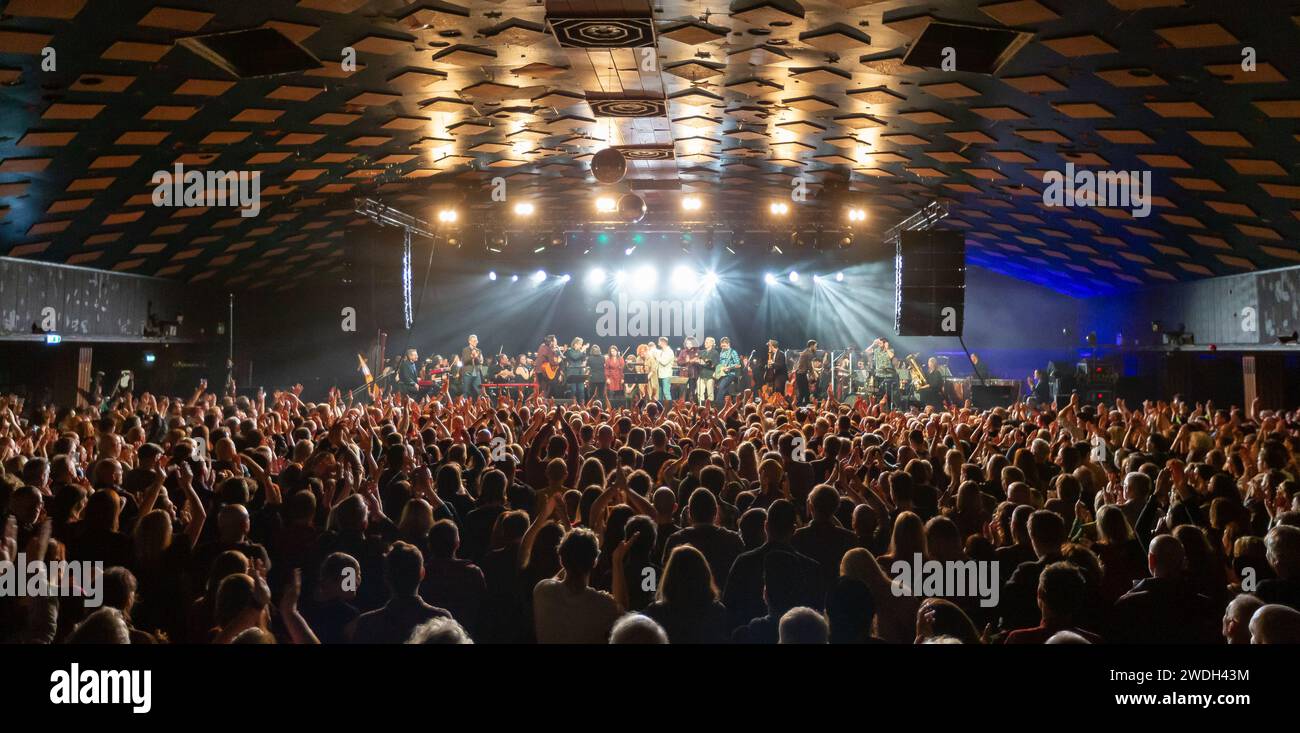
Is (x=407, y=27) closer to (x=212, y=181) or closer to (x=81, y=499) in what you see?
(x=81, y=499)

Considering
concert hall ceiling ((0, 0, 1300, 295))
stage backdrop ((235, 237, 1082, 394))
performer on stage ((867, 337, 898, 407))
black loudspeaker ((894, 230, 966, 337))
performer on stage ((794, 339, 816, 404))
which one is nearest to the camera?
concert hall ceiling ((0, 0, 1300, 295))

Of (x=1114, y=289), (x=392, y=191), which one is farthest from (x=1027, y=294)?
(x=392, y=191)

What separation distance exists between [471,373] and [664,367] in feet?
15.4

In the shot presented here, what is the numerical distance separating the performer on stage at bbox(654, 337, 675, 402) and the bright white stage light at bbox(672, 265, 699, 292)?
3.82 metres

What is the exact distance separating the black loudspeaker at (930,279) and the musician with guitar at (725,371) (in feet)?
19.8

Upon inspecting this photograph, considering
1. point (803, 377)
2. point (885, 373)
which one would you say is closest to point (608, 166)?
point (803, 377)

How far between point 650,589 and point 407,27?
6.83 m

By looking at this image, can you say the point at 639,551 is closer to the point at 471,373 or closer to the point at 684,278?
the point at 471,373

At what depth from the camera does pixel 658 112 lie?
12320mm

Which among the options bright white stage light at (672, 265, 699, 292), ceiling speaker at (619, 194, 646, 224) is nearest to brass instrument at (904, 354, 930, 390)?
bright white stage light at (672, 265, 699, 292)

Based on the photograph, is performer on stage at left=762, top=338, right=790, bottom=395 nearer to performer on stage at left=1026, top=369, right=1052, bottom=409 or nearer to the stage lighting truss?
the stage lighting truss

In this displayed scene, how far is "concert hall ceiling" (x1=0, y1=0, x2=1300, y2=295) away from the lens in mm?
8117

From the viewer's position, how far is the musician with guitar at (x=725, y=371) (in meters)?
20.8
